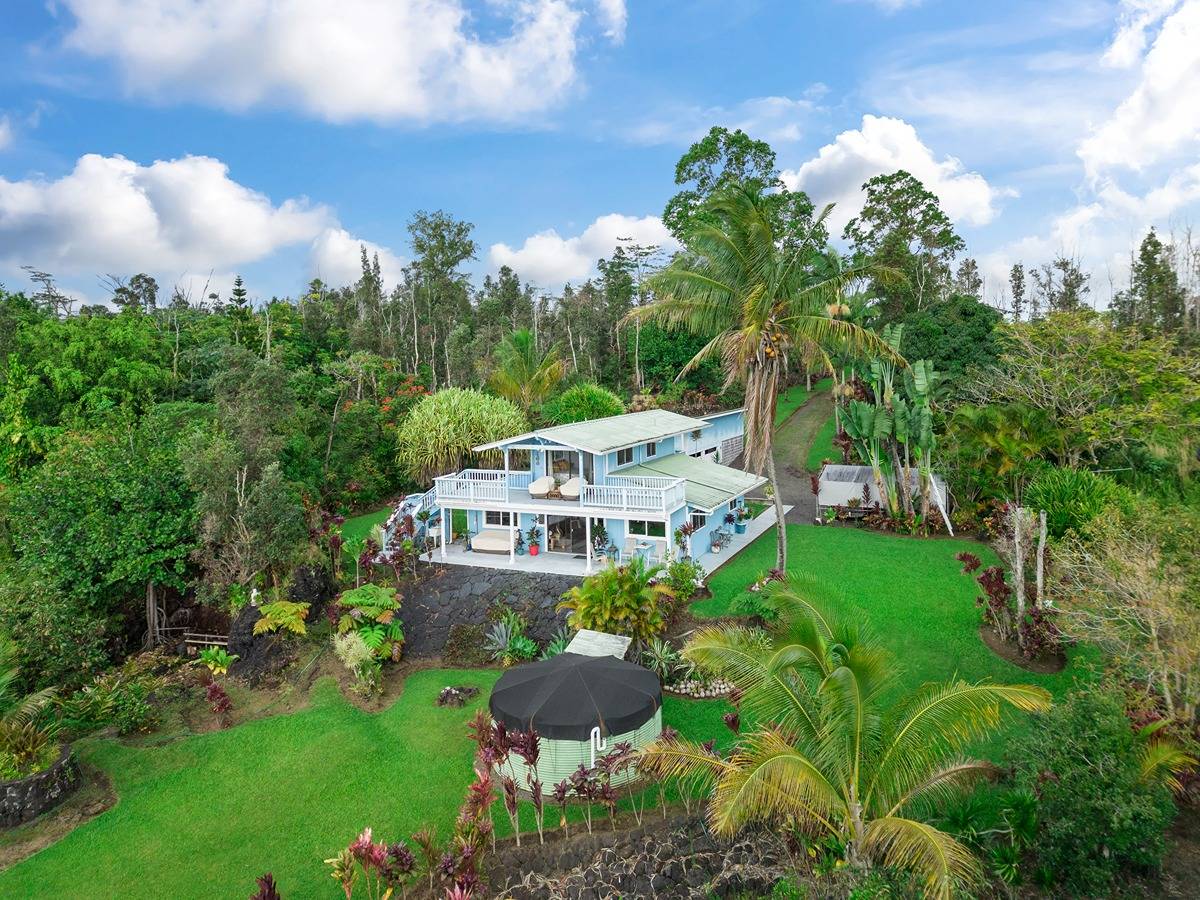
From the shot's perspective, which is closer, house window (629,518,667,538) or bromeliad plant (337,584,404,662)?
bromeliad plant (337,584,404,662)

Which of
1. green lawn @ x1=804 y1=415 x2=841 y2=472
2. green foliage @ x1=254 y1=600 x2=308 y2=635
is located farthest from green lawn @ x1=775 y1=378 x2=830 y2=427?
green foliage @ x1=254 y1=600 x2=308 y2=635

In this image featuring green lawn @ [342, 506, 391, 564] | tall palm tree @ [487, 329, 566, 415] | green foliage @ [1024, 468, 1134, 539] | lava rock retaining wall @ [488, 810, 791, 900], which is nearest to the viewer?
lava rock retaining wall @ [488, 810, 791, 900]

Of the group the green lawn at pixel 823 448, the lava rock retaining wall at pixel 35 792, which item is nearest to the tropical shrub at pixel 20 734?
the lava rock retaining wall at pixel 35 792

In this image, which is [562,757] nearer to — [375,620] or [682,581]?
[682,581]

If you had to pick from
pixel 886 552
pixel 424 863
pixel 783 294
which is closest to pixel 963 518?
pixel 886 552

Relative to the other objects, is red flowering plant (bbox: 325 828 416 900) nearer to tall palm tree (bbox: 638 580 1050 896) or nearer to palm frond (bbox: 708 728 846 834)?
tall palm tree (bbox: 638 580 1050 896)

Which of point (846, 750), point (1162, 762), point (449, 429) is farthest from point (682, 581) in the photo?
point (449, 429)

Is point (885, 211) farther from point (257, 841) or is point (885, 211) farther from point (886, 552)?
point (257, 841)

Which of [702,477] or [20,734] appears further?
[702,477]
